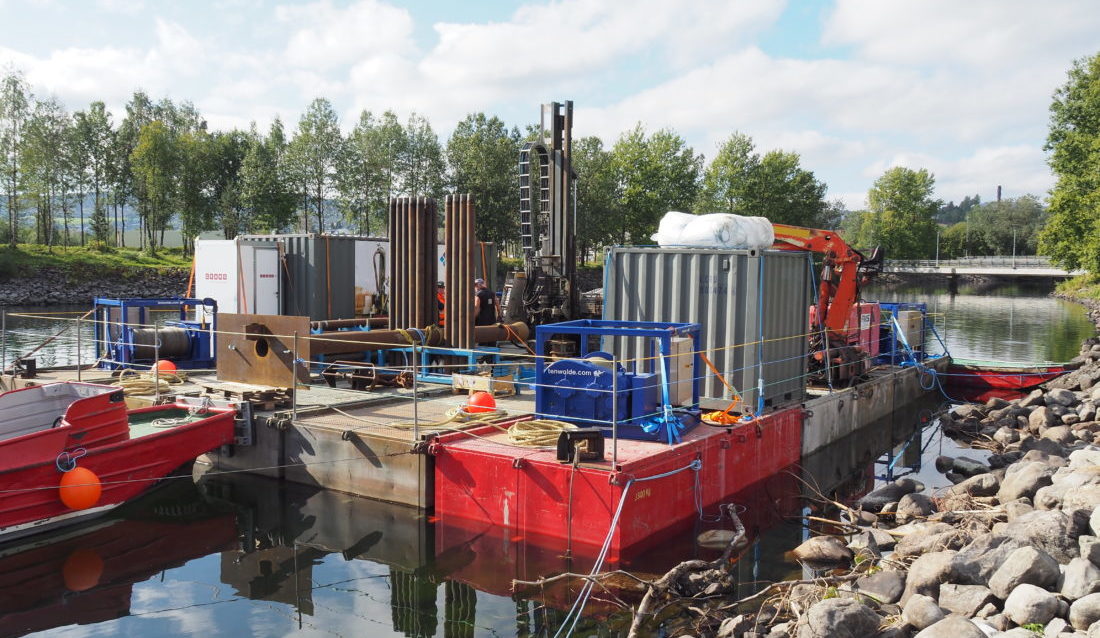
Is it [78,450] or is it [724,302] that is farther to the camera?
[724,302]

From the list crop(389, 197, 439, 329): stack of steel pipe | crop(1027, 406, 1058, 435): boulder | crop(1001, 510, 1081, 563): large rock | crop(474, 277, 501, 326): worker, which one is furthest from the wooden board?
crop(1027, 406, 1058, 435): boulder

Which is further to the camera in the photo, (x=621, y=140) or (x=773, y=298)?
(x=621, y=140)

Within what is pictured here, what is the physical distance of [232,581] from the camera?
10.1 m

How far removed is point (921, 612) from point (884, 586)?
1.11 metres

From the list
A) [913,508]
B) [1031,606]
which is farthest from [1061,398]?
[1031,606]

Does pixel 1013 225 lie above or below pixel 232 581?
above

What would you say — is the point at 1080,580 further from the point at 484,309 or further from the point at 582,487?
the point at 484,309

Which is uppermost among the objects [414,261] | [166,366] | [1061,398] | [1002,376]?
[414,261]

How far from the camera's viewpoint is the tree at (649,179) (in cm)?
7162

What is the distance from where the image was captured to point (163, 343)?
16859 mm

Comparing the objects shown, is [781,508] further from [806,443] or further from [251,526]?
[251,526]

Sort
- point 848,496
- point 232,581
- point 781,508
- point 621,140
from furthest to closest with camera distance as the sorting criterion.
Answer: point 621,140, point 848,496, point 781,508, point 232,581

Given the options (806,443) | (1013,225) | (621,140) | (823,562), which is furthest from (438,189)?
(1013,225)

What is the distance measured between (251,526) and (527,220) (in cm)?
1239
